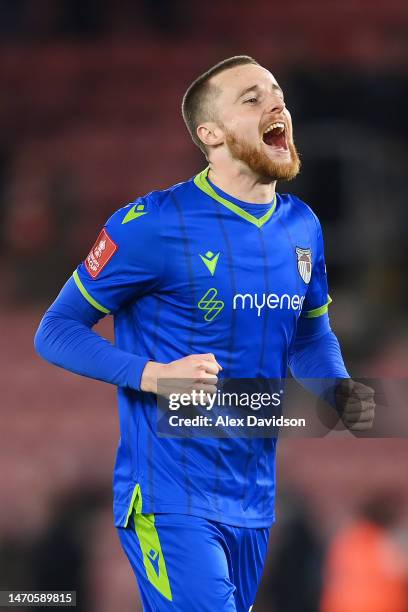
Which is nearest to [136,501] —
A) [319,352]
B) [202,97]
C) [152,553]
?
[152,553]

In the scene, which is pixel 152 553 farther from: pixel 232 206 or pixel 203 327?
pixel 232 206

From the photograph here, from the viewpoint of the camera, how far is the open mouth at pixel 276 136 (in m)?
3.28

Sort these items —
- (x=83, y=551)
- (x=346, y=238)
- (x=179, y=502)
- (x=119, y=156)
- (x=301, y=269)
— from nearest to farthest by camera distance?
(x=179, y=502)
(x=301, y=269)
(x=83, y=551)
(x=346, y=238)
(x=119, y=156)

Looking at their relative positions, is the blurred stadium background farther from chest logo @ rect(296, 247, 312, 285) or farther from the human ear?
the human ear

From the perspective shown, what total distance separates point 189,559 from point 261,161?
108 cm

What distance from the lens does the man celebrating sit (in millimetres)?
3072

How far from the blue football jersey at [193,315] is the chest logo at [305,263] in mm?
40

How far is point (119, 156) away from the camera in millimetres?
8984

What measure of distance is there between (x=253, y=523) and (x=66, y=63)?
6481 mm

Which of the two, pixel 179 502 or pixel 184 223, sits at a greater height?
pixel 184 223

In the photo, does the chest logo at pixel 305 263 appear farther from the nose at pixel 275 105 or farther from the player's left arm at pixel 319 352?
the nose at pixel 275 105

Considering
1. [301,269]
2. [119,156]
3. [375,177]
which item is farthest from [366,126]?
[301,269]

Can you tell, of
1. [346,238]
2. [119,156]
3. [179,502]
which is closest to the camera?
[179,502]

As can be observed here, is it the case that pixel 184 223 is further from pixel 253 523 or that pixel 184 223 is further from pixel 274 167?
pixel 253 523
